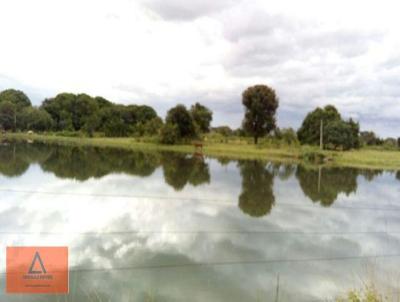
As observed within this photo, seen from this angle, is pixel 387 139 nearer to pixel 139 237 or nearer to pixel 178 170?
pixel 178 170

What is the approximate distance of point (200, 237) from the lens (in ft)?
24.9

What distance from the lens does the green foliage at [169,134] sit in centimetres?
4106

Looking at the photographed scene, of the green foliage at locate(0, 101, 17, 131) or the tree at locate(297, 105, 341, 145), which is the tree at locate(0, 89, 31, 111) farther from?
the tree at locate(297, 105, 341, 145)

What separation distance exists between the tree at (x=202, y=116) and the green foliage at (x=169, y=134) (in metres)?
6.80

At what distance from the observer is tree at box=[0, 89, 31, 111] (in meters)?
61.1

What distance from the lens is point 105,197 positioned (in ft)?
36.4

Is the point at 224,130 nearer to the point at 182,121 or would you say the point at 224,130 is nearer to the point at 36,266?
the point at 182,121

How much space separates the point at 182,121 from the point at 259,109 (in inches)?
383

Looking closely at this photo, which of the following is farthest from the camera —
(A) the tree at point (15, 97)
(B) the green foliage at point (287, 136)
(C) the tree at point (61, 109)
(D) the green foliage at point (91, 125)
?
(A) the tree at point (15, 97)

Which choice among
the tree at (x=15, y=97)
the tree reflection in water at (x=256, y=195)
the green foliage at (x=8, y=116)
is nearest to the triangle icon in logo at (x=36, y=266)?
the tree reflection in water at (x=256, y=195)

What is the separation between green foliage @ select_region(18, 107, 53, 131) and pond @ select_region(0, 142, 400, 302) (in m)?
44.7

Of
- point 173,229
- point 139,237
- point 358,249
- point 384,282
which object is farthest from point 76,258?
point 358,249

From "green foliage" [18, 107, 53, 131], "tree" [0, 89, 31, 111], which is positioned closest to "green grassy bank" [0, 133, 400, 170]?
"green foliage" [18, 107, 53, 131]

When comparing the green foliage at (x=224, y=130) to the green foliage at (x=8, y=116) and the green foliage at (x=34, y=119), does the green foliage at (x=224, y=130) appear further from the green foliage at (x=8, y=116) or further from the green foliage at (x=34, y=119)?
the green foliage at (x=8, y=116)
